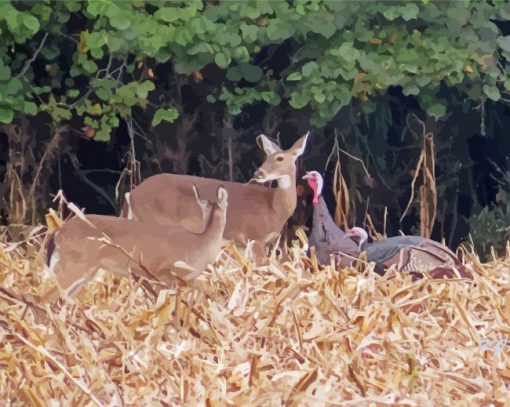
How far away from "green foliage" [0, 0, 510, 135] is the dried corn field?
2.78m

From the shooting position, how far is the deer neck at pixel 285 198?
823cm

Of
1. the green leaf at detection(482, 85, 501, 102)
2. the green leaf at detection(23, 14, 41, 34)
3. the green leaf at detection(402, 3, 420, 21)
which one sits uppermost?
the green leaf at detection(402, 3, 420, 21)

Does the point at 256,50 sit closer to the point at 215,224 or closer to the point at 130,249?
the point at 215,224

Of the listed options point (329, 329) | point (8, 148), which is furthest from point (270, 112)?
point (329, 329)

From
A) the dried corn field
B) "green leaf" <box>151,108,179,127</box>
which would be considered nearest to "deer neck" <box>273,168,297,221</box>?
"green leaf" <box>151,108,179,127</box>

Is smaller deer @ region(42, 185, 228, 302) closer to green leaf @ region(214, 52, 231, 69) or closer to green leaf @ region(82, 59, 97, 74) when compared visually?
green leaf @ region(214, 52, 231, 69)

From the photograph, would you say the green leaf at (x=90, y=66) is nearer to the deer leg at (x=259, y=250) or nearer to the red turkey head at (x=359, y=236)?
the deer leg at (x=259, y=250)

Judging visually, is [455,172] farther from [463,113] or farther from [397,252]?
[397,252]

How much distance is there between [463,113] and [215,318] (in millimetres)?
4885

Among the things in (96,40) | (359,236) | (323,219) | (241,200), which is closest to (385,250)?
(359,236)

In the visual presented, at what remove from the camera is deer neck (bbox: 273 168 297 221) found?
324 inches

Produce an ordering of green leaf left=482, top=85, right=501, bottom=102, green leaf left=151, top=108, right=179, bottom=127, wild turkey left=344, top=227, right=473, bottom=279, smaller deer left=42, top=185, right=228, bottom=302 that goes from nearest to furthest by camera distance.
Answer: smaller deer left=42, top=185, right=228, bottom=302
wild turkey left=344, top=227, right=473, bottom=279
green leaf left=482, top=85, right=501, bottom=102
green leaf left=151, top=108, right=179, bottom=127

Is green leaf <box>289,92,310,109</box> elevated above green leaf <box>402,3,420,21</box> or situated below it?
below

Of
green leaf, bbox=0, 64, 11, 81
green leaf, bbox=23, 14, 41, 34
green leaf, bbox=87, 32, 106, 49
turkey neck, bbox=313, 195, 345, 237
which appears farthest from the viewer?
green leaf, bbox=0, 64, 11, 81
